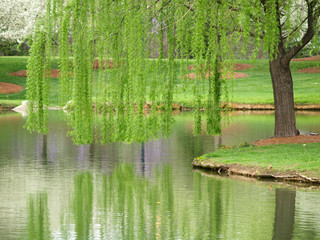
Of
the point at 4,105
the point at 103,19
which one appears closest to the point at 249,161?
the point at 103,19

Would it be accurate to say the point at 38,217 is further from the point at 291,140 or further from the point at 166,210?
the point at 291,140

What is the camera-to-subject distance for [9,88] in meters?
42.2

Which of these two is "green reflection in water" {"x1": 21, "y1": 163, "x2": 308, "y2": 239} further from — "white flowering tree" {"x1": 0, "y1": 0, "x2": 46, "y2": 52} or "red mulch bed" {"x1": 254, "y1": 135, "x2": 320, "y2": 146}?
"white flowering tree" {"x1": 0, "y1": 0, "x2": 46, "y2": 52}

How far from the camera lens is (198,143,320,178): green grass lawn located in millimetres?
13414

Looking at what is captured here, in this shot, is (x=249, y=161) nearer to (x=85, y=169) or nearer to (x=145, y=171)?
(x=145, y=171)

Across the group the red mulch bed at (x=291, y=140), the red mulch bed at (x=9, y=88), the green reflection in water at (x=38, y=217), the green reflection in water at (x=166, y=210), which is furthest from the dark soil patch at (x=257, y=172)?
the red mulch bed at (x=9, y=88)

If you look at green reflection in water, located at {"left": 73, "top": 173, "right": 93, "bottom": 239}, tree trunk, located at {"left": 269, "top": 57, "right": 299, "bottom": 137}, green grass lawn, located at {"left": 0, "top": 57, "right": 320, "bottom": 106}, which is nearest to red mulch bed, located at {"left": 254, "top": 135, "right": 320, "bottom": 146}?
tree trunk, located at {"left": 269, "top": 57, "right": 299, "bottom": 137}

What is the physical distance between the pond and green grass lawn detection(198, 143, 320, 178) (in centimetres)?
59

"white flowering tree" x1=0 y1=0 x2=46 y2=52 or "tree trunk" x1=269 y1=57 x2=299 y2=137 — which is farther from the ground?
"white flowering tree" x1=0 y1=0 x2=46 y2=52

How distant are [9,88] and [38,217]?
3291cm

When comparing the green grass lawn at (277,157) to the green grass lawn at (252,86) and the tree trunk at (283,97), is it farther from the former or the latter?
the green grass lawn at (252,86)

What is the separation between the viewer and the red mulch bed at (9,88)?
41.6 m

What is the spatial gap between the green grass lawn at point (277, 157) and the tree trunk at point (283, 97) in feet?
5.31

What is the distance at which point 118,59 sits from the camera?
30.3 feet
